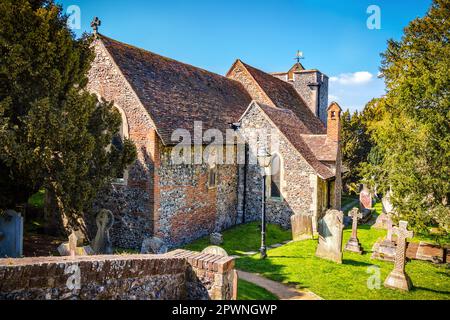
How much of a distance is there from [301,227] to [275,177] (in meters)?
3.36

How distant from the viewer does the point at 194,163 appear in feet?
51.1

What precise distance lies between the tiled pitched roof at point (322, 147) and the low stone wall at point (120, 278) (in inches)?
553

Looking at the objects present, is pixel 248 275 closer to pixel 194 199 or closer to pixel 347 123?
pixel 194 199

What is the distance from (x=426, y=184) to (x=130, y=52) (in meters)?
14.4

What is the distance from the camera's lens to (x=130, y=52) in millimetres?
16203

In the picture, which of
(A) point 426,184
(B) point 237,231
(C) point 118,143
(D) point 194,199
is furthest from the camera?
(B) point 237,231

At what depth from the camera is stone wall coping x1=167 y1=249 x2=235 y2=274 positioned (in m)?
5.71

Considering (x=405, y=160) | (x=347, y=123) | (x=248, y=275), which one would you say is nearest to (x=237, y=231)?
(x=248, y=275)

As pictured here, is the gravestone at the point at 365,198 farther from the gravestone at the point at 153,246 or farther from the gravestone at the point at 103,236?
the gravestone at the point at 103,236

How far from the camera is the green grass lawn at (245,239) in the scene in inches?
578

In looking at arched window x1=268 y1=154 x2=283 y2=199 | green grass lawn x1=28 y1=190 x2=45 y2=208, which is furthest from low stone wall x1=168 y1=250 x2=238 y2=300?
green grass lawn x1=28 y1=190 x2=45 y2=208

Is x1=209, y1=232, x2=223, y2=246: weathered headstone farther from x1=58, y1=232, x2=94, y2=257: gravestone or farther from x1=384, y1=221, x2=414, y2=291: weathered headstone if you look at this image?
x1=384, y1=221, x2=414, y2=291: weathered headstone

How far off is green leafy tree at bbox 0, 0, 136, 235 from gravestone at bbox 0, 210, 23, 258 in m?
0.72
